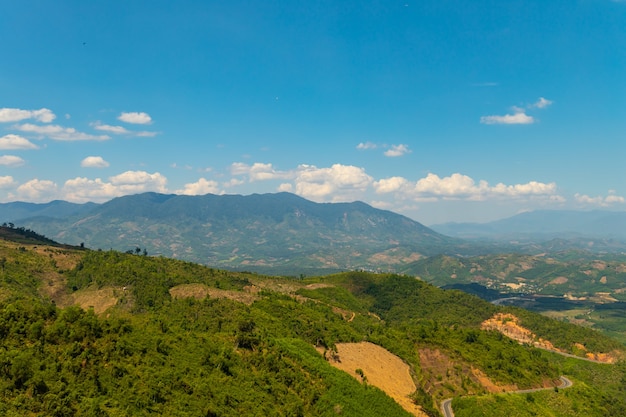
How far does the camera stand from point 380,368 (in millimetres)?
102438

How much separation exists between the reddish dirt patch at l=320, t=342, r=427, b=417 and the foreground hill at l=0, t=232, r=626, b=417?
1.97 feet

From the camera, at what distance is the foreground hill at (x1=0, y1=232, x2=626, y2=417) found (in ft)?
160

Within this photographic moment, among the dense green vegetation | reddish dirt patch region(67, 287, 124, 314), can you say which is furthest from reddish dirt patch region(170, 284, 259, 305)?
the dense green vegetation

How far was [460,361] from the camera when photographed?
118312 millimetres

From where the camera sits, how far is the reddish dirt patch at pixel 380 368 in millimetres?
89875

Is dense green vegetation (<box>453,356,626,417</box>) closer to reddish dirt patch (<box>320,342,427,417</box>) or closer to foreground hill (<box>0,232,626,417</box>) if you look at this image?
foreground hill (<box>0,232,626,417</box>)

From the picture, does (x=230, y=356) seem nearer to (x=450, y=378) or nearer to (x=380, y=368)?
(x=380, y=368)

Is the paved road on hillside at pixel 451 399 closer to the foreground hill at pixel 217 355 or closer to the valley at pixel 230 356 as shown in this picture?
the valley at pixel 230 356

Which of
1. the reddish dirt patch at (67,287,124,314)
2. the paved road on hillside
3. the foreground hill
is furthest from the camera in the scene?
the reddish dirt patch at (67,287,124,314)

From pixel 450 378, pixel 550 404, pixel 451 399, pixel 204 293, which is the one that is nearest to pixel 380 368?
pixel 451 399

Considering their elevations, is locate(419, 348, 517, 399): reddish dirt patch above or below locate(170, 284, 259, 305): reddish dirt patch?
below

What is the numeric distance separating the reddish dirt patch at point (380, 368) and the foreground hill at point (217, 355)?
0.60m

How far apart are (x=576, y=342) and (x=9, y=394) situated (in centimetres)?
22737

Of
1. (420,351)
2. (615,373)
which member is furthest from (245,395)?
(615,373)
